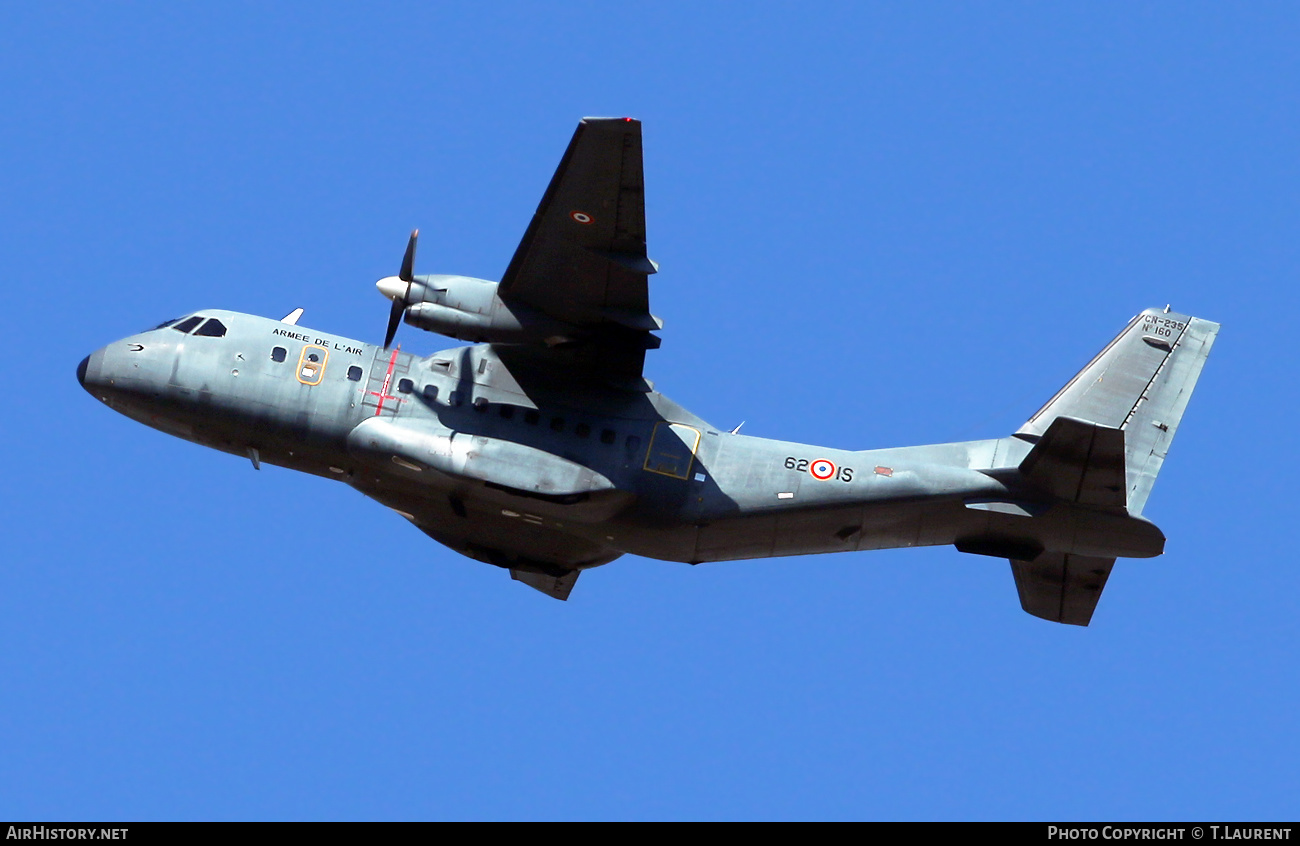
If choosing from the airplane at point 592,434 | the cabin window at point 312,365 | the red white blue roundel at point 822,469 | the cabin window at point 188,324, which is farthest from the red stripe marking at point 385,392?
the red white blue roundel at point 822,469

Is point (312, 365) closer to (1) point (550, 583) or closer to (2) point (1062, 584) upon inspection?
(1) point (550, 583)

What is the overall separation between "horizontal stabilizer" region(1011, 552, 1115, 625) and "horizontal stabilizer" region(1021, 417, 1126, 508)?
210 centimetres

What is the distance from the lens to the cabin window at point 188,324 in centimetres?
2586

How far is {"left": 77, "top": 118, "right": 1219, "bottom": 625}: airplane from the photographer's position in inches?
960

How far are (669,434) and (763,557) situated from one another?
2592 millimetres

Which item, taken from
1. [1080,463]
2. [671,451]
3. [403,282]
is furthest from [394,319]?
[1080,463]

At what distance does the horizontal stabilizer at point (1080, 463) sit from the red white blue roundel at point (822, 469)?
286 centimetres

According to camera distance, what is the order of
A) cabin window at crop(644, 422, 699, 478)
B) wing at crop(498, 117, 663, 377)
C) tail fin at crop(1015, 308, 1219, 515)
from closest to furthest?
1. wing at crop(498, 117, 663, 377)
2. cabin window at crop(644, 422, 699, 478)
3. tail fin at crop(1015, 308, 1219, 515)

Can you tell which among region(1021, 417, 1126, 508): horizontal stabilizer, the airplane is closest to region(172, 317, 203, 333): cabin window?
the airplane

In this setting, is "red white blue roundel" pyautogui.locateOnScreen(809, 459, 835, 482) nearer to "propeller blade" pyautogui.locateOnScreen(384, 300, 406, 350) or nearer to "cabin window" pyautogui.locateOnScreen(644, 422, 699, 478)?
"cabin window" pyautogui.locateOnScreen(644, 422, 699, 478)
